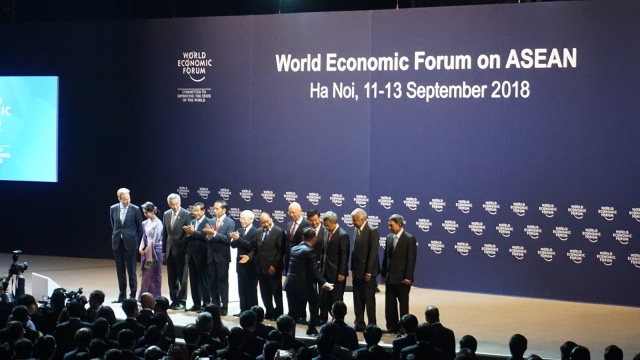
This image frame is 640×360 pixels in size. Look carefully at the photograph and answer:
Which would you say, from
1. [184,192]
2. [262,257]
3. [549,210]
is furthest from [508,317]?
[184,192]

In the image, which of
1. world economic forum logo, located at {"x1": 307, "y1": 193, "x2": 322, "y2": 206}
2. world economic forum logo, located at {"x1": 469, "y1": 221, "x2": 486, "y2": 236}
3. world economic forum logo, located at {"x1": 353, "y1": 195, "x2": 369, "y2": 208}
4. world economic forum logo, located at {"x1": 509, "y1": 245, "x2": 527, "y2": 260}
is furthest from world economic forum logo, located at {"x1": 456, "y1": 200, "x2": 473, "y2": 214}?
world economic forum logo, located at {"x1": 307, "y1": 193, "x2": 322, "y2": 206}

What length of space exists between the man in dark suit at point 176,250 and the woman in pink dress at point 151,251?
0.48 feet

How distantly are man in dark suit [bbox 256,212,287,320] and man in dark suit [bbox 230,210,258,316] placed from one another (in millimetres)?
91

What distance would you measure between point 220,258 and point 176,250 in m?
0.82

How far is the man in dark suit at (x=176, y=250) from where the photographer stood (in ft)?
51.5

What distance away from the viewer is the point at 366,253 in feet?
46.6

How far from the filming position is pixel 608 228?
16.5 metres

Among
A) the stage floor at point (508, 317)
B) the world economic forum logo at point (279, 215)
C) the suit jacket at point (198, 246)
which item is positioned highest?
the world economic forum logo at point (279, 215)

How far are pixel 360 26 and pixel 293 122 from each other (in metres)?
1.98

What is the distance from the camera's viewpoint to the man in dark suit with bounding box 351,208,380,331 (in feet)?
46.6

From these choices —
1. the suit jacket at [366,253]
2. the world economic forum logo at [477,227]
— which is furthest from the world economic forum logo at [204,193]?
the suit jacket at [366,253]

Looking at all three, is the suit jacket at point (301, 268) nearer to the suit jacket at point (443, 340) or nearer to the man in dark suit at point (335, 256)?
the man in dark suit at point (335, 256)

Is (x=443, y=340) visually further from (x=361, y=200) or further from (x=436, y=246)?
(x=361, y=200)

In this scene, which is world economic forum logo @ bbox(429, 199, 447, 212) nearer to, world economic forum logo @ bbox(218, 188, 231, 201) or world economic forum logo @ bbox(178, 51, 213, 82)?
world economic forum logo @ bbox(218, 188, 231, 201)
